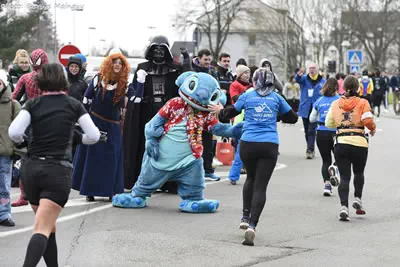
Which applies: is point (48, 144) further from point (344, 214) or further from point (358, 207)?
point (358, 207)

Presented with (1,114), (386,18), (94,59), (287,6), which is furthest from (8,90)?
(287,6)

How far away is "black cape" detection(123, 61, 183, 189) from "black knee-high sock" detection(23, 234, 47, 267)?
6061mm

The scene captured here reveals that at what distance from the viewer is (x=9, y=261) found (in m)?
8.20

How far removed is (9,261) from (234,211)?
3766 mm

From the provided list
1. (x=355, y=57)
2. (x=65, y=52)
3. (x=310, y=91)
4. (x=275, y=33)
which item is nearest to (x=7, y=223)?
(x=310, y=91)

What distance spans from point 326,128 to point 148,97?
252cm

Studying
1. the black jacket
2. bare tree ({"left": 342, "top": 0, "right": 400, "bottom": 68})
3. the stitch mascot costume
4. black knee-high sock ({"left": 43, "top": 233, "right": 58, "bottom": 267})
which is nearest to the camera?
black knee-high sock ({"left": 43, "top": 233, "right": 58, "bottom": 267})

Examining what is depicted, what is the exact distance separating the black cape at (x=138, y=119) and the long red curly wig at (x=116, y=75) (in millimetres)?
847

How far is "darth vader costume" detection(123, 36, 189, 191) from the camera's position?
41.0ft

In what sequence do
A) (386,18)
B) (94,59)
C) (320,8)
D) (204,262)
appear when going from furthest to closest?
1. (320,8)
2. (386,18)
3. (94,59)
4. (204,262)

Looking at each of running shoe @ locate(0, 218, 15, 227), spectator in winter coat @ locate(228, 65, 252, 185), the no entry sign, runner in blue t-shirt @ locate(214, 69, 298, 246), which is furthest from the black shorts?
the no entry sign

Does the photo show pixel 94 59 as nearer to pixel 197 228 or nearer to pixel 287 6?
pixel 197 228

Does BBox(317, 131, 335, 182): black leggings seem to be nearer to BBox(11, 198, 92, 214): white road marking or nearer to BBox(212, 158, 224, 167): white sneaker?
BBox(11, 198, 92, 214): white road marking

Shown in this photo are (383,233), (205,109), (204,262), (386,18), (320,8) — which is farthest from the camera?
(320,8)
